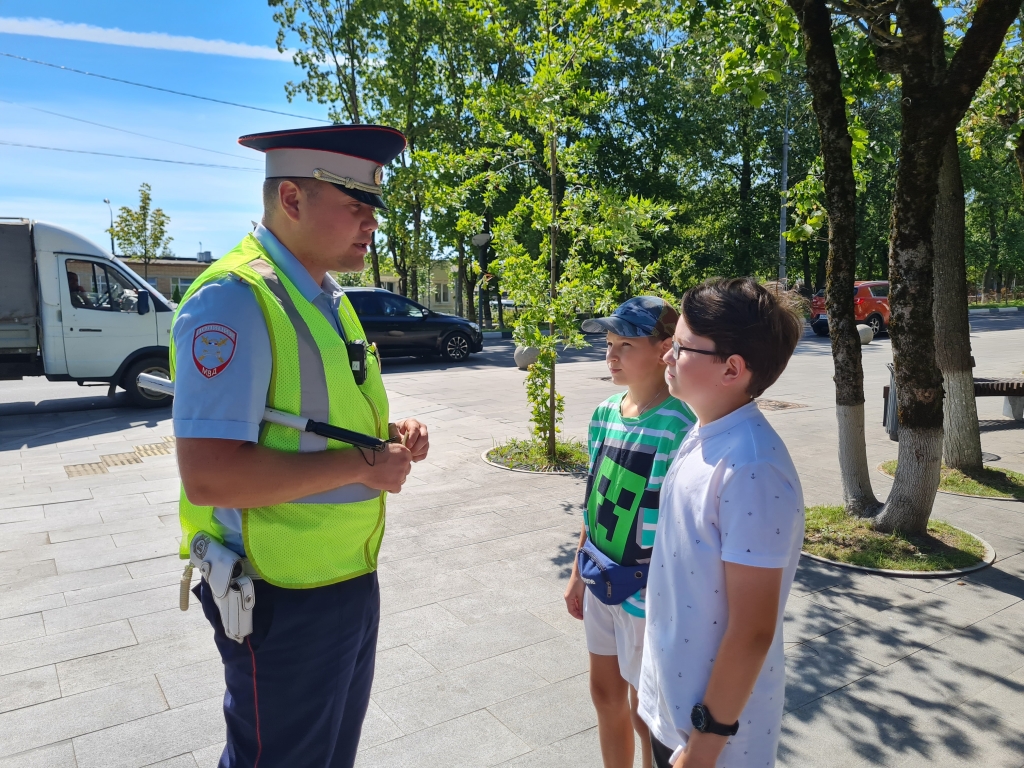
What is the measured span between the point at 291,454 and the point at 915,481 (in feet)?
14.8

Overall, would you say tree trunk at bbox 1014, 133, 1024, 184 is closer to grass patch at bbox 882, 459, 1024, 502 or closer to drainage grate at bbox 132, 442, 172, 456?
grass patch at bbox 882, 459, 1024, 502

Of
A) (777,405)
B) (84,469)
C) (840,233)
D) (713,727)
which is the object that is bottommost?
(777,405)

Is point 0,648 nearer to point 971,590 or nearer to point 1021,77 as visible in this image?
point 971,590

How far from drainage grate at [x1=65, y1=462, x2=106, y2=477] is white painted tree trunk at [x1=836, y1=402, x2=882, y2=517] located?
657 cm

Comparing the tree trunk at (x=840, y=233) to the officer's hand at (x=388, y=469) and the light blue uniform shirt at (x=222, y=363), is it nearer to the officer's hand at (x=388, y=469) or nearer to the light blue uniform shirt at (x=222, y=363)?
the officer's hand at (x=388, y=469)

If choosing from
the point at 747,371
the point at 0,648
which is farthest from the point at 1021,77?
the point at 0,648

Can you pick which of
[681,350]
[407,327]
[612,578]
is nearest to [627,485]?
[612,578]

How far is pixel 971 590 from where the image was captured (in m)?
4.25

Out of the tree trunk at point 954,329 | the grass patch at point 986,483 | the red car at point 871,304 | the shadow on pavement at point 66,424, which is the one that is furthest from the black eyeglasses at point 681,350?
the red car at point 871,304

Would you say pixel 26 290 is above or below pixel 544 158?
below

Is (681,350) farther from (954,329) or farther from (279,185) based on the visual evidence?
(954,329)

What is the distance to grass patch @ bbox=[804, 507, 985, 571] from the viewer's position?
4.61 m

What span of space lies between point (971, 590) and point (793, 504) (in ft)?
11.7

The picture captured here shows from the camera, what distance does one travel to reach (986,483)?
252 inches
